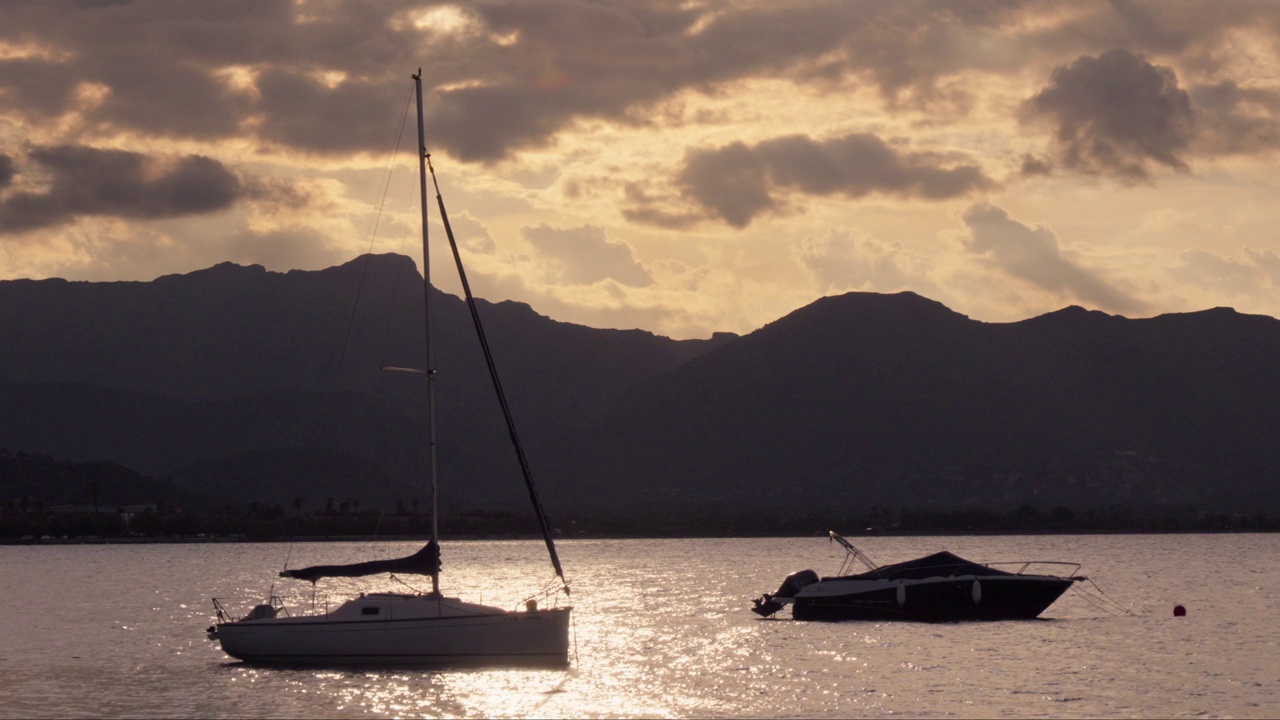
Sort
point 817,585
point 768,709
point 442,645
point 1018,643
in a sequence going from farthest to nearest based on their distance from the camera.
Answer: point 817,585 < point 1018,643 < point 442,645 < point 768,709

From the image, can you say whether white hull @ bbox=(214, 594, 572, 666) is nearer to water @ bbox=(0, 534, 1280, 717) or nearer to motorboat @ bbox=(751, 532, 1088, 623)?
water @ bbox=(0, 534, 1280, 717)

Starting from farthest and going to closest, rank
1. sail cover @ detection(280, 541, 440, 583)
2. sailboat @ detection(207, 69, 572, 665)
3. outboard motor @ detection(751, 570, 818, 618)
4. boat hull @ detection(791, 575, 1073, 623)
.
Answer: outboard motor @ detection(751, 570, 818, 618)
boat hull @ detection(791, 575, 1073, 623)
sail cover @ detection(280, 541, 440, 583)
sailboat @ detection(207, 69, 572, 665)

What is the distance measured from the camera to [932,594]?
77.4 m

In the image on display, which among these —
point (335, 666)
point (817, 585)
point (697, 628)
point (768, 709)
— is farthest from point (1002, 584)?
point (335, 666)

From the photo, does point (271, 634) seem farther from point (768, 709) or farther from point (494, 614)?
point (768, 709)

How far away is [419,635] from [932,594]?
3352 centimetres

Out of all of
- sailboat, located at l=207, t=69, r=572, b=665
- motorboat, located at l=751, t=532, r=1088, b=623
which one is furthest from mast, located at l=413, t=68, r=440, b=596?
motorboat, located at l=751, t=532, r=1088, b=623

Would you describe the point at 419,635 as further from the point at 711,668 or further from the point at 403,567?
the point at 711,668

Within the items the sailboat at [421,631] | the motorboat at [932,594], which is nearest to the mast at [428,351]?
the sailboat at [421,631]

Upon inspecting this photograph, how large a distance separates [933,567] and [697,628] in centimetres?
1250

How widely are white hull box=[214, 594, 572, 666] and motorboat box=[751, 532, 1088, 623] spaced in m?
27.3

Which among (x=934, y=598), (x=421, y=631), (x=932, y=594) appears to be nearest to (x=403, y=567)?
(x=421, y=631)

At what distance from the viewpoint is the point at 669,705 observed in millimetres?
48625

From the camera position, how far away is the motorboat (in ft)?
253
